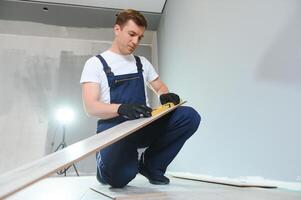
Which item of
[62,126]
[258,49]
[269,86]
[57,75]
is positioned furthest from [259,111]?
[57,75]

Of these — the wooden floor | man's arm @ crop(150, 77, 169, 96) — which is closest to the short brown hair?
man's arm @ crop(150, 77, 169, 96)

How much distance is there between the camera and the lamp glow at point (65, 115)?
11.9 feet

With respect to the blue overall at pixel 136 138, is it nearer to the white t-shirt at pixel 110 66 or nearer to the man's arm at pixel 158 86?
the white t-shirt at pixel 110 66

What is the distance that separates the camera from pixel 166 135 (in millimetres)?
1453

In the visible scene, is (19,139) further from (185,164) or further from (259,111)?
(259,111)

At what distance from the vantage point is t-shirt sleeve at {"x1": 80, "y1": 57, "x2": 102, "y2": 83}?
1376 millimetres

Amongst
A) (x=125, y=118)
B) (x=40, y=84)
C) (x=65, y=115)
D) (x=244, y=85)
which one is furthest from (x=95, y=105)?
(x=40, y=84)

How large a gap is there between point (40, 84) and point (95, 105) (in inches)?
109

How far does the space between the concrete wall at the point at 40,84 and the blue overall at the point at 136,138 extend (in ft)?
7.61

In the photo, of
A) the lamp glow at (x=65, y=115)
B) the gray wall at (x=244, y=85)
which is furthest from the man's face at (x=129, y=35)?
the lamp glow at (x=65, y=115)

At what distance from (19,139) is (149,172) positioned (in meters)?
2.61

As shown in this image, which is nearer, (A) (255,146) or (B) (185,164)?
(A) (255,146)

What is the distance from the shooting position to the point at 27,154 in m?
3.55

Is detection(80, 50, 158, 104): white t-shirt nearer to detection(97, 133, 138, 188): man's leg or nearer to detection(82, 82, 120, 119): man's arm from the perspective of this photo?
detection(82, 82, 120, 119): man's arm
